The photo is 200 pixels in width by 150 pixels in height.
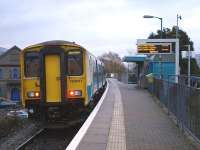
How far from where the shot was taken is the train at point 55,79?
19.1m

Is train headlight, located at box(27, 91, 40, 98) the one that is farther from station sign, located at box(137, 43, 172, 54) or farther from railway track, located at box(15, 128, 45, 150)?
station sign, located at box(137, 43, 172, 54)

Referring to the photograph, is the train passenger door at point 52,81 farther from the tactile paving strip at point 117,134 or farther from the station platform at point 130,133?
the tactile paving strip at point 117,134

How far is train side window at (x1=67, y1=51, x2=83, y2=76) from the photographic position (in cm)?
1934

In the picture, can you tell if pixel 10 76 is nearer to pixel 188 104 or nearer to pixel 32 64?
pixel 32 64

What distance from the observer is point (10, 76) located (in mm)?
88500

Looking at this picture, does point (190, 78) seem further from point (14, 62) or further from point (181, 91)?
point (14, 62)

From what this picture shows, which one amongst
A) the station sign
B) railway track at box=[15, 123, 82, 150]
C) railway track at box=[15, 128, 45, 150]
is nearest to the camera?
railway track at box=[15, 128, 45, 150]

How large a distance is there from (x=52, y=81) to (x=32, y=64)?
1131mm

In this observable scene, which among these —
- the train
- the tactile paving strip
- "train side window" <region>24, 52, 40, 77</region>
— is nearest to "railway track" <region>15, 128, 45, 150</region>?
the train

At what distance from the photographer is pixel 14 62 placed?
8975 centimetres

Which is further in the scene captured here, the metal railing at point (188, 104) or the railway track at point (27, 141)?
the railway track at point (27, 141)

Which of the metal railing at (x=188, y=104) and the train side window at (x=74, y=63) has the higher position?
the train side window at (x=74, y=63)

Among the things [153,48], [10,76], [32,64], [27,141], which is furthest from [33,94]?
[10,76]

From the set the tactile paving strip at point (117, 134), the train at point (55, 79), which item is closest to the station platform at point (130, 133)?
the tactile paving strip at point (117, 134)
